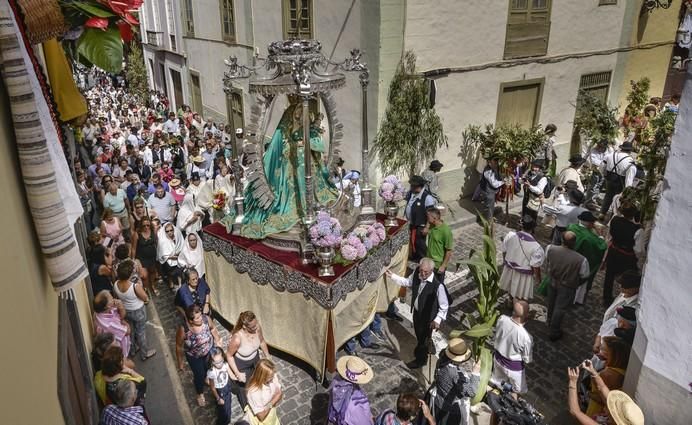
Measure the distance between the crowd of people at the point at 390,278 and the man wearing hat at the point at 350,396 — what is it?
1cm

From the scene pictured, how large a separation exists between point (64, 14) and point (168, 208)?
5.99 meters

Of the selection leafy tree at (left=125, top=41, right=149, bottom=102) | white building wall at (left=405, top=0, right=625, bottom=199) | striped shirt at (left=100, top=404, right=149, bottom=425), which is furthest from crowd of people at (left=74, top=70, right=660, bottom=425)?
leafy tree at (left=125, top=41, right=149, bottom=102)

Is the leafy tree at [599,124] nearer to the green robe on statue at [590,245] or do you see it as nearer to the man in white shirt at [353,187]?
the green robe on statue at [590,245]

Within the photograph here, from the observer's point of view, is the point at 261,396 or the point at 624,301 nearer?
the point at 261,396

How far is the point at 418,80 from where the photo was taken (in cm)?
1025

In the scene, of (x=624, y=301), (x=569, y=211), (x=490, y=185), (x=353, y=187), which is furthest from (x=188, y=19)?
(x=624, y=301)

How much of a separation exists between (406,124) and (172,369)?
254 inches

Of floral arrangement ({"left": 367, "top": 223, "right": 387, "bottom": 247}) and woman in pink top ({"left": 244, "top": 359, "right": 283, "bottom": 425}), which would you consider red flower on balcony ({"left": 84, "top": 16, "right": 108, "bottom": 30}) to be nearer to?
woman in pink top ({"left": 244, "top": 359, "right": 283, "bottom": 425})

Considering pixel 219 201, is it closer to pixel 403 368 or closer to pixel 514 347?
pixel 403 368

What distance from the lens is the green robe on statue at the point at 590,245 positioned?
711cm


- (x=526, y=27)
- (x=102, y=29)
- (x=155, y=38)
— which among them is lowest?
(x=155, y=38)

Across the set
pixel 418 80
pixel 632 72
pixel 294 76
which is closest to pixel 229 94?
pixel 294 76

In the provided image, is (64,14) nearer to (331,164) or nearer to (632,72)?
(331,164)

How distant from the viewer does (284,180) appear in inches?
285
